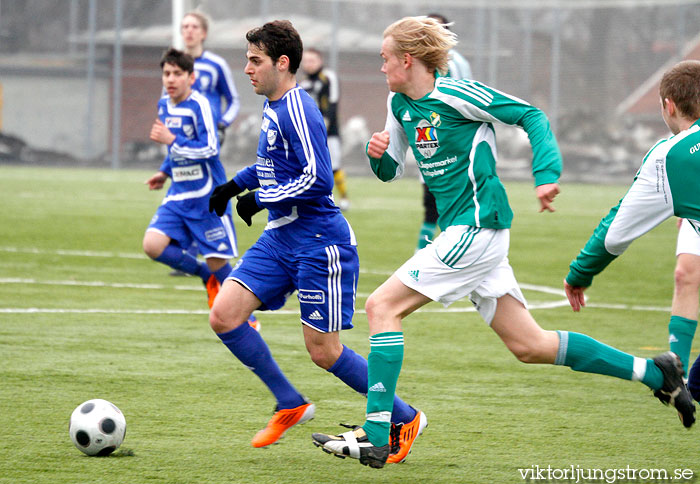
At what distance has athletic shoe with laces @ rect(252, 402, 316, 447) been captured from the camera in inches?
182

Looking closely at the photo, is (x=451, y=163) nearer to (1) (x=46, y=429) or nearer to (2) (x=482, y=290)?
(2) (x=482, y=290)

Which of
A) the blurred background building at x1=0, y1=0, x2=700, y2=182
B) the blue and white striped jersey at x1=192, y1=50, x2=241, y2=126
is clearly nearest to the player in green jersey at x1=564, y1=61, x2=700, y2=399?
the blue and white striped jersey at x1=192, y1=50, x2=241, y2=126

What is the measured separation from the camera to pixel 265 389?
5.72m

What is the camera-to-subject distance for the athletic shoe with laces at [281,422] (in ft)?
15.1

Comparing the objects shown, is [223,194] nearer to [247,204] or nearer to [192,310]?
[247,204]

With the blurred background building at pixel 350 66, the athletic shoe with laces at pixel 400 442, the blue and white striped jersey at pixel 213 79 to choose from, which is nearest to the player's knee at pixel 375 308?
the athletic shoe with laces at pixel 400 442

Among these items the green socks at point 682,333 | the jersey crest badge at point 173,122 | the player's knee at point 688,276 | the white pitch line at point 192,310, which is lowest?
the white pitch line at point 192,310

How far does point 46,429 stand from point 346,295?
4.94 feet

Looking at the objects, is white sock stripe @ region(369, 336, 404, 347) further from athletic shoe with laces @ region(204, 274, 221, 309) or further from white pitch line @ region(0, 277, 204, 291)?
white pitch line @ region(0, 277, 204, 291)

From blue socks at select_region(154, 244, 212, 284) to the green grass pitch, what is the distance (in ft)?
1.10

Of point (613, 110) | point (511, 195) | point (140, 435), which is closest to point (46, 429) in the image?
point (140, 435)

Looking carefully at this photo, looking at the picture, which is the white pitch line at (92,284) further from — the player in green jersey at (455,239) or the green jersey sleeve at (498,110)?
the green jersey sleeve at (498,110)

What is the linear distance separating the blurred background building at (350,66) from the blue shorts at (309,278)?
76.7ft

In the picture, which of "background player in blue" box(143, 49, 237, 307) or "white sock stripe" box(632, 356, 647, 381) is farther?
"background player in blue" box(143, 49, 237, 307)
